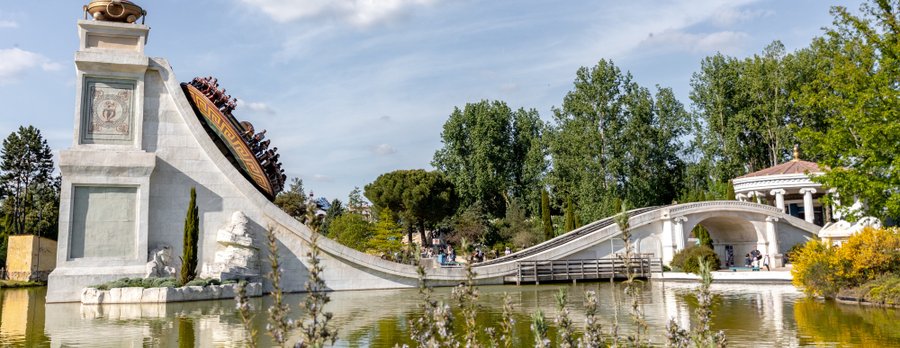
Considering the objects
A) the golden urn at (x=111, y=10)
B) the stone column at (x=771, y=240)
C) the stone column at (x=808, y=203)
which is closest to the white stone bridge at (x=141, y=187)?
the golden urn at (x=111, y=10)

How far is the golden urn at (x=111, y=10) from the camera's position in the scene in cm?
2144

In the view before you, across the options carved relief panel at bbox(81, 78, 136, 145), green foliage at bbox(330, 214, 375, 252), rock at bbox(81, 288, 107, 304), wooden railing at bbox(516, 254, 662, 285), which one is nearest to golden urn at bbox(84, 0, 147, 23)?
carved relief panel at bbox(81, 78, 136, 145)

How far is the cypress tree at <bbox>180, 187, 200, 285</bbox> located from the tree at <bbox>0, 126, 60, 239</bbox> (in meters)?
25.1

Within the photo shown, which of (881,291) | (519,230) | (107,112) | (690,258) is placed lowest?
(881,291)

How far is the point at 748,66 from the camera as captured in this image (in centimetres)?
4912

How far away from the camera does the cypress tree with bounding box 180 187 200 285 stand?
65.0 ft

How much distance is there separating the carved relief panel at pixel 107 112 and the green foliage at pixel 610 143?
3156cm

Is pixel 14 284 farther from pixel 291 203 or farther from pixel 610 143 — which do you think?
pixel 610 143

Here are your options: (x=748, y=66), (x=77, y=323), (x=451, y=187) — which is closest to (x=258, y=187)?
(x=77, y=323)

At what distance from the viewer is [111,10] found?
21469 mm

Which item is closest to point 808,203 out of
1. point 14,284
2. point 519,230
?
point 519,230

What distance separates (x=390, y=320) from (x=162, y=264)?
33.5 feet

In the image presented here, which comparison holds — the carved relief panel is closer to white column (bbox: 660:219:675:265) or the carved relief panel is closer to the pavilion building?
white column (bbox: 660:219:675:265)

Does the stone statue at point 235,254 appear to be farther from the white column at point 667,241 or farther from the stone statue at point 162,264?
the white column at point 667,241
